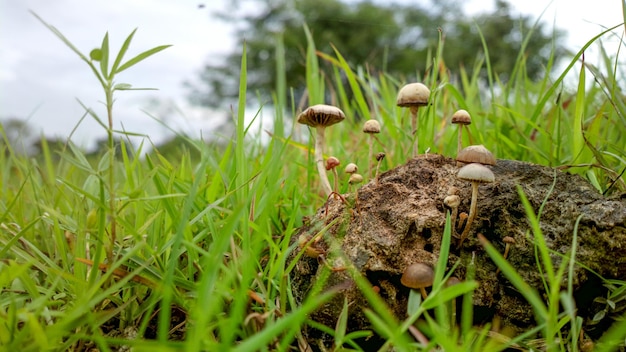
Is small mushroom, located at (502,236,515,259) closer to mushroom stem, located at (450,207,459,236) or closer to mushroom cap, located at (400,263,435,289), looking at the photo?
mushroom stem, located at (450,207,459,236)

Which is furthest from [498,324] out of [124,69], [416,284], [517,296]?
[124,69]

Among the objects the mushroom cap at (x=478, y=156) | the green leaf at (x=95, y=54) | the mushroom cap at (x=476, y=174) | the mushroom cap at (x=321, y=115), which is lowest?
the mushroom cap at (x=476, y=174)

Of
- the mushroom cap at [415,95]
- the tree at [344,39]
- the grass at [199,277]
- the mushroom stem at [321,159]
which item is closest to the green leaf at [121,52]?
the grass at [199,277]

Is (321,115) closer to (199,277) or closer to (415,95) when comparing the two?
(415,95)

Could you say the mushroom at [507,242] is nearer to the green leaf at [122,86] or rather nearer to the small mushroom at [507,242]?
the small mushroom at [507,242]

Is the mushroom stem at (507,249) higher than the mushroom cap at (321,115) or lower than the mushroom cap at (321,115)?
lower

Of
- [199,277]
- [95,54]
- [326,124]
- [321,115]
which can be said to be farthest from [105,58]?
[326,124]
